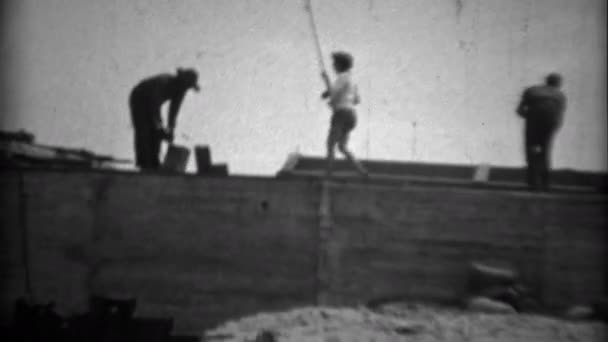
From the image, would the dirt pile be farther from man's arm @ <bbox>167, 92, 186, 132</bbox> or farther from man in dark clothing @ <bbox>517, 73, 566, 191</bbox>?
man's arm @ <bbox>167, 92, 186, 132</bbox>

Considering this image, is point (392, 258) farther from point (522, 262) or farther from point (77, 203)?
point (77, 203)

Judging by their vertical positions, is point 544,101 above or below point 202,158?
above

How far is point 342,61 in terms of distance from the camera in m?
8.75

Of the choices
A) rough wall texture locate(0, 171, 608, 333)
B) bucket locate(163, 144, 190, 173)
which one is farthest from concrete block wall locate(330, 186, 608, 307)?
bucket locate(163, 144, 190, 173)

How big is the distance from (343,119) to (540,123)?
2.78 metres

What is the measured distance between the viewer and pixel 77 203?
8.44 m

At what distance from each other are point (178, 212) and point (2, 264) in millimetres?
2535

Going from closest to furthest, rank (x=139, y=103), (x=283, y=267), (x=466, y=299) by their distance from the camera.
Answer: (x=466, y=299) < (x=283, y=267) < (x=139, y=103)

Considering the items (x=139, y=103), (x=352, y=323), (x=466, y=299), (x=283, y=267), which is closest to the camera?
(x=352, y=323)

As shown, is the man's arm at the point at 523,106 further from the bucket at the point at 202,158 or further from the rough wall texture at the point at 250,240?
the bucket at the point at 202,158

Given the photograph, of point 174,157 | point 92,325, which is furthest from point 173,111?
point 92,325

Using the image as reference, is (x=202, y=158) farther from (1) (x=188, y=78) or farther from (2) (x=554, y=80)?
(2) (x=554, y=80)

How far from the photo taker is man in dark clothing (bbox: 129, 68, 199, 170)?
29.4 ft

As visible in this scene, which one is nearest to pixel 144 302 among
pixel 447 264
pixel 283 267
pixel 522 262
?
pixel 283 267
